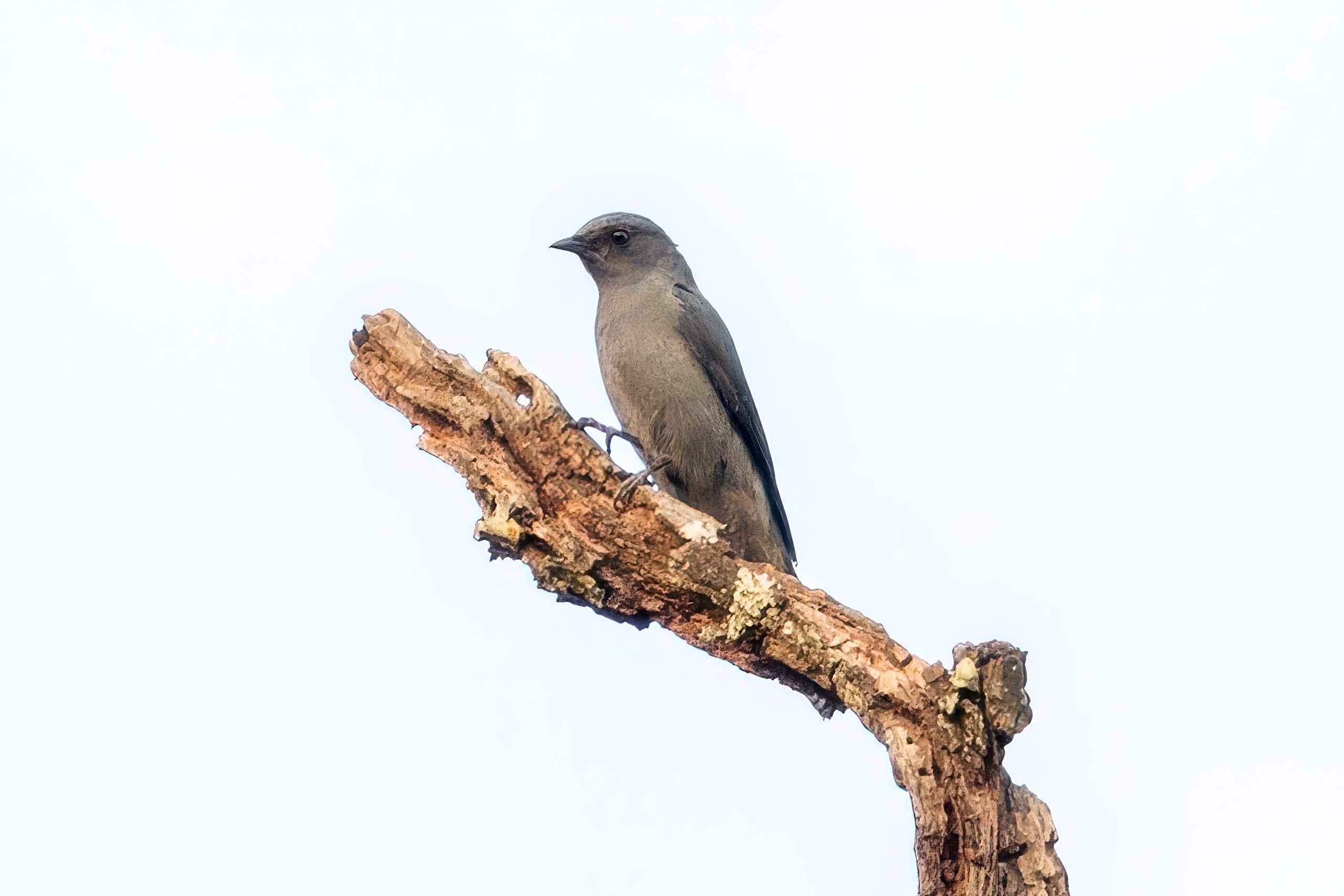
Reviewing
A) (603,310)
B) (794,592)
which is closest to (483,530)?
(794,592)

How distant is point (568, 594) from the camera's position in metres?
6.75

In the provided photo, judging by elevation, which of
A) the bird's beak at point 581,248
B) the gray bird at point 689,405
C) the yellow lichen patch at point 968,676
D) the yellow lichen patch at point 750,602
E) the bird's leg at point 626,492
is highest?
the bird's beak at point 581,248

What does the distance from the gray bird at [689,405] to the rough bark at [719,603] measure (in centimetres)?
179

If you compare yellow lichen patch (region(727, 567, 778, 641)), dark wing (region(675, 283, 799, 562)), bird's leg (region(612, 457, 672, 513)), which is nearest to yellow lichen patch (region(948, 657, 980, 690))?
yellow lichen patch (region(727, 567, 778, 641))

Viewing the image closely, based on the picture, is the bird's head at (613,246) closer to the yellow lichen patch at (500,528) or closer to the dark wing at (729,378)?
the dark wing at (729,378)

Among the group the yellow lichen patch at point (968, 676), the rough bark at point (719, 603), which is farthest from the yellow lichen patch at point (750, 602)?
the yellow lichen patch at point (968, 676)

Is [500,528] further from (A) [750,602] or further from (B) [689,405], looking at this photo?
(B) [689,405]

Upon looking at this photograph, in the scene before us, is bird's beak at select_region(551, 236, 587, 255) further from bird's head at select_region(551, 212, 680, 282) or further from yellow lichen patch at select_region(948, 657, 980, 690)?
yellow lichen patch at select_region(948, 657, 980, 690)

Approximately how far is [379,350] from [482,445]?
2.56 ft

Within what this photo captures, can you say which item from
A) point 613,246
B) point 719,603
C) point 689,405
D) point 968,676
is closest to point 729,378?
point 689,405

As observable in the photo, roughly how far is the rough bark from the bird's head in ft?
9.18

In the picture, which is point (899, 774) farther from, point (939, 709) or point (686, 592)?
point (686, 592)

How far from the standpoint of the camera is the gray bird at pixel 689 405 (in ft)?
29.3

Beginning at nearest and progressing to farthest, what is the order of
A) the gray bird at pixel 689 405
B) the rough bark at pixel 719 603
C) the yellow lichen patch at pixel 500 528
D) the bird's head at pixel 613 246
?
the rough bark at pixel 719 603
the yellow lichen patch at pixel 500 528
the gray bird at pixel 689 405
the bird's head at pixel 613 246
